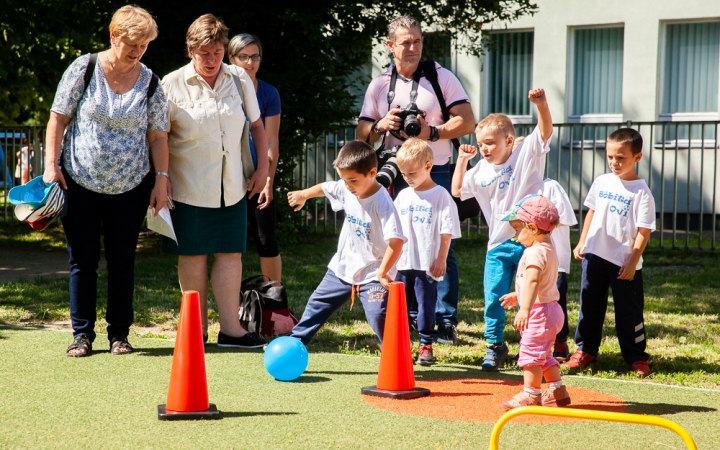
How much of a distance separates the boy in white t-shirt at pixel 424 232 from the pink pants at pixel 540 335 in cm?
116

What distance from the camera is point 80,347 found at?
567 cm

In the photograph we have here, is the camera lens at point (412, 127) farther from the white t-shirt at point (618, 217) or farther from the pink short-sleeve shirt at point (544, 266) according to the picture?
the pink short-sleeve shirt at point (544, 266)

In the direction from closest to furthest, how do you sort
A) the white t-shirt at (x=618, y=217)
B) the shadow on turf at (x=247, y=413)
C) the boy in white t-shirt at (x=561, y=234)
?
1. the shadow on turf at (x=247, y=413)
2. the white t-shirt at (x=618, y=217)
3. the boy in white t-shirt at (x=561, y=234)

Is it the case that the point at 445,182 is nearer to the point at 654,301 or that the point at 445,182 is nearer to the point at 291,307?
the point at 291,307

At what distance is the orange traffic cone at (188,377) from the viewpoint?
4254 millimetres

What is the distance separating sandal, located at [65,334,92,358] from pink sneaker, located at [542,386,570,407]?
2.95 metres

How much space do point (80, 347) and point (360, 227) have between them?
2008 mm

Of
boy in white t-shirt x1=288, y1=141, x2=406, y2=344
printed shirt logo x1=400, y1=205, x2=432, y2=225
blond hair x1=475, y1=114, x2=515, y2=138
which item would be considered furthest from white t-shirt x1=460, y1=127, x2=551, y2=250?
boy in white t-shirt x1=288, y1=141, x2=406, y2=344

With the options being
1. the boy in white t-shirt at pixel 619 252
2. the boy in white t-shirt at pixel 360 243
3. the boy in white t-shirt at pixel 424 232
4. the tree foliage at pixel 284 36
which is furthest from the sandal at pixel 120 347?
the tree foliage at pixel 284 36

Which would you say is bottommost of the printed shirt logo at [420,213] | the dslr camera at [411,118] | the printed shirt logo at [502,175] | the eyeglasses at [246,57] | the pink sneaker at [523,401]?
the pink sneaker at [523,401]

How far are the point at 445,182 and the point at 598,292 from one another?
136 centimetres

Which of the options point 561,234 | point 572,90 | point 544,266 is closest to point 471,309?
point 561,234

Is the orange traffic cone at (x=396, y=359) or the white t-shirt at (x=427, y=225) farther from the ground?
the white t-shirt at (x=427, y=225)

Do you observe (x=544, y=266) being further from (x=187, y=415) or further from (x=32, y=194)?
(x=32, y=194)
